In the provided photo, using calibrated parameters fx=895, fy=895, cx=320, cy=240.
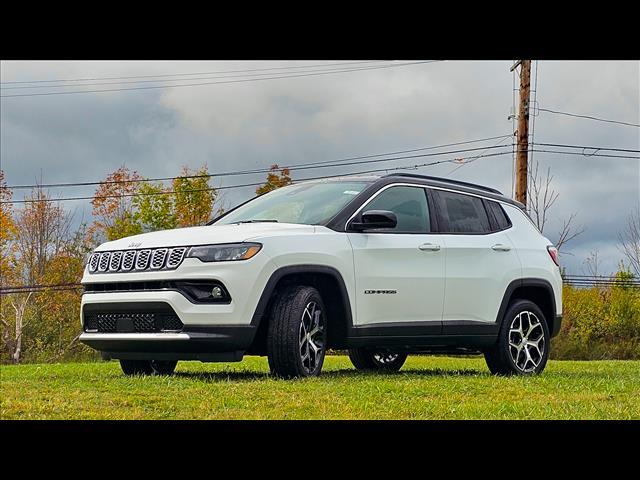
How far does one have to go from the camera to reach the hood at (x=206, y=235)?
7.91 metres

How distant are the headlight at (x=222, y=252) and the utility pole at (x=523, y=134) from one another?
2002 centimetres

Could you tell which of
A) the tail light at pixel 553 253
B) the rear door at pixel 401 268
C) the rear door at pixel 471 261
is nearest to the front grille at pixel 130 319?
the rear door at pixel 401 268

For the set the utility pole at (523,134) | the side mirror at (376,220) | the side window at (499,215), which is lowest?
the side mirror at (376,220)

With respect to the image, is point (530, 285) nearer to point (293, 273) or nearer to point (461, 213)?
point (461, 213)

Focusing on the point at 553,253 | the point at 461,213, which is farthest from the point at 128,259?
the point at 553,253

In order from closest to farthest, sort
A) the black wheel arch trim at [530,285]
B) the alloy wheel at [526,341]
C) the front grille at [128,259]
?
the front grille at [128,259] < the black wheel arch trim at [530,285] < the alloy wheel at [526,341]

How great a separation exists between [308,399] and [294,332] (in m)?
1.10

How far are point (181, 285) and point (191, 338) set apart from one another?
47 centimetres

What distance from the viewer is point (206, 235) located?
8.02 m

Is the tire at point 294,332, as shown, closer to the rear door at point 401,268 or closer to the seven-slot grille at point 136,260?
the rear door at point 401,268

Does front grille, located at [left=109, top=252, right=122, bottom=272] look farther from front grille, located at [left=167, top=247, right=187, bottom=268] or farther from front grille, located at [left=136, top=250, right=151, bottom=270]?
front grille, located at [left=167, top=247, right=187, bottom=268]

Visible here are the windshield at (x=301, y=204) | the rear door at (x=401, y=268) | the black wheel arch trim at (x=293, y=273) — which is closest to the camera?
the black wheel arch trim at (x=293, y=273)
